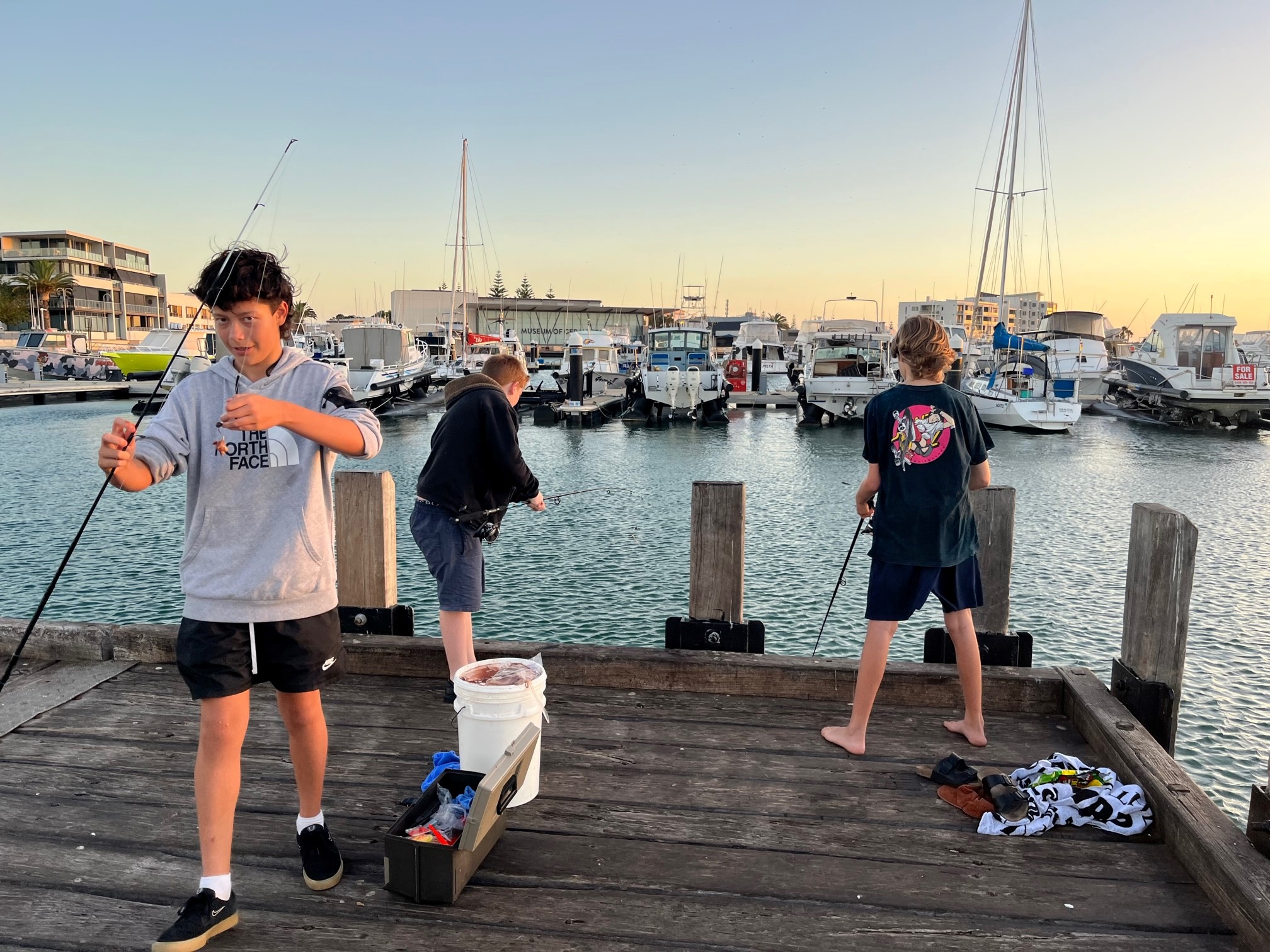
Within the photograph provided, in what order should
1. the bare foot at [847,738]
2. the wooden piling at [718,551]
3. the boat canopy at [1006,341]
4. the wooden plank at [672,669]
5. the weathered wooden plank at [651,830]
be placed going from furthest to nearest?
1. the boat canopy at [1006,341]
2. the wooden piling at [718,551]
3. the wooden plank at [672,669]
4. the bare foot at [847,738]
5. the weathered wooden plank at [651,830]

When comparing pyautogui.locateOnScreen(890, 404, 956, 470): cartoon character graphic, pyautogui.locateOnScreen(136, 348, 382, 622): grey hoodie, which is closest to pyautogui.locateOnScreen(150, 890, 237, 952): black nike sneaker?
pyautogui.locateOnScreen(136, 348, 382, 622): grey hoodie

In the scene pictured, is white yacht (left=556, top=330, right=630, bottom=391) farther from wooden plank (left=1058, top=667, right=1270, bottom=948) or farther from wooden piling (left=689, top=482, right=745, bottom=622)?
wooden plank (left=1058, top=667, right=1270, bottom=948)

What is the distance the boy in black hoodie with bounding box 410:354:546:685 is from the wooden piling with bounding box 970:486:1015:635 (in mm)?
2205

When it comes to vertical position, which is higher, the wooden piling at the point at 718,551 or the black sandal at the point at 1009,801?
the wooden piling at the point at 718,551

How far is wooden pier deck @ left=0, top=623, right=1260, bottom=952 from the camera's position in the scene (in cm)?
230

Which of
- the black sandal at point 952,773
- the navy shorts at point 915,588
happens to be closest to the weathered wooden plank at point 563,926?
the black sandal at point 952,773

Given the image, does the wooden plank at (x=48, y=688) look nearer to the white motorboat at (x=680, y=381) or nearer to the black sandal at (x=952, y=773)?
the black sandal at (x=952, y=773)

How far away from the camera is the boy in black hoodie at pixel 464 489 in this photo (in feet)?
12.0

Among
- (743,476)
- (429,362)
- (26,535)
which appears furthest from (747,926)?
(429,362)

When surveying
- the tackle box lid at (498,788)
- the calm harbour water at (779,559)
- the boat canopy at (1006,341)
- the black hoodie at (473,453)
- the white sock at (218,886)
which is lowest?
the calm harbour water at (779,559)

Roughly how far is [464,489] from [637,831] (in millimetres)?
1611

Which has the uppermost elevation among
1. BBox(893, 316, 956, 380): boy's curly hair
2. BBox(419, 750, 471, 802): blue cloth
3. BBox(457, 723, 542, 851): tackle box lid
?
BBox(893, 316, 956, 380): boy's curly hair

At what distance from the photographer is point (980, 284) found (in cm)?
3431

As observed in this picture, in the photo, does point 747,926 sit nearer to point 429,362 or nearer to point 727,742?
point 727,742
